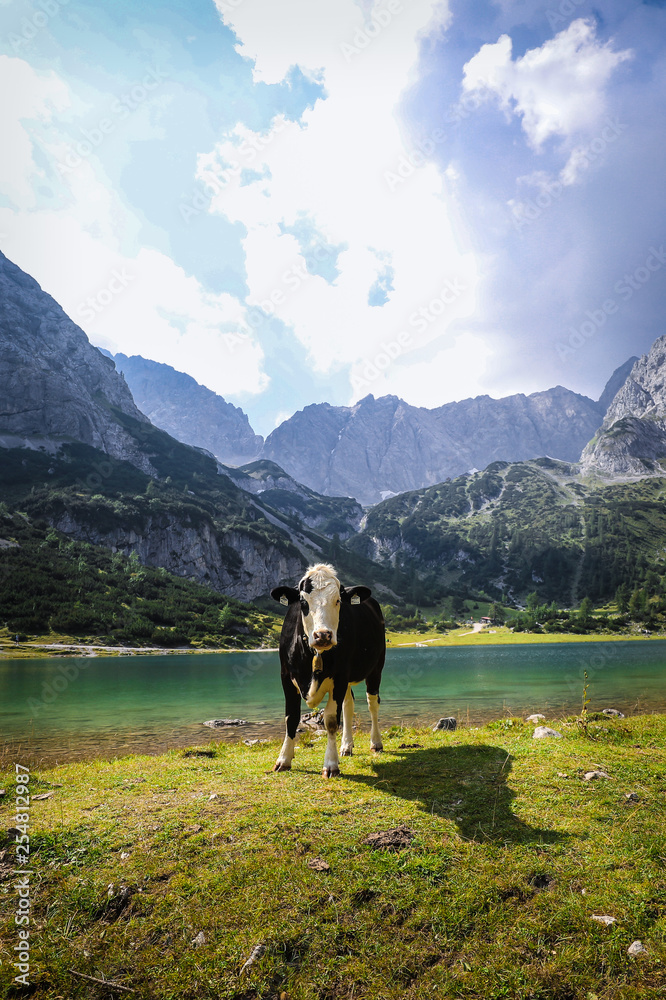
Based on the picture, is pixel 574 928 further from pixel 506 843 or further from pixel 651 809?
pixel 651 809

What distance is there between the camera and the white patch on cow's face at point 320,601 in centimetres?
847

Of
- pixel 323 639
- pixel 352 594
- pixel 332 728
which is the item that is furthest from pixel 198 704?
pixel 323 639

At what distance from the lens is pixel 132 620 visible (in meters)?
109

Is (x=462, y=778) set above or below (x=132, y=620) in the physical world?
above

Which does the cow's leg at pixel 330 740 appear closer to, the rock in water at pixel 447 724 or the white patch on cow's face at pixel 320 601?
the white patch on cow's face at pixel 320 601

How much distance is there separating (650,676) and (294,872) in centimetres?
4951

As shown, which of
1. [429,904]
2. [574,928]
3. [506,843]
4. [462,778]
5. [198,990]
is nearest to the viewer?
[198,990]

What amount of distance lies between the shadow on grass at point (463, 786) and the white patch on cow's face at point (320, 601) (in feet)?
9.50

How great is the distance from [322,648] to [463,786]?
341 cm

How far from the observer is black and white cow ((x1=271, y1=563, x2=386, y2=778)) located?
8555 mm

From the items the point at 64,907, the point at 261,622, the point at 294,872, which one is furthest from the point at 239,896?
the point at 261,622

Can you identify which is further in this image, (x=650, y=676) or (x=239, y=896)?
(x=650, y=676)

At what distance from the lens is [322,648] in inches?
306

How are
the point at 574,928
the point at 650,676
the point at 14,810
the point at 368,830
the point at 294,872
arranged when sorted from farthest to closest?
the point at 650,676, the point at 14,810, the point at 368,830, the point at 294,872, the point at 574,928
